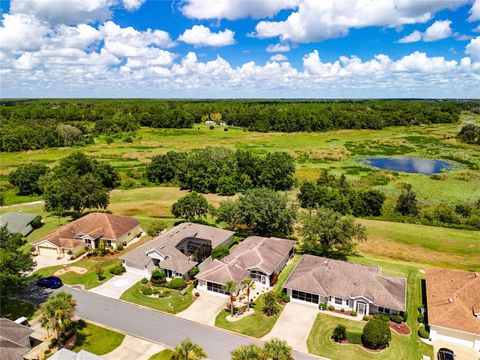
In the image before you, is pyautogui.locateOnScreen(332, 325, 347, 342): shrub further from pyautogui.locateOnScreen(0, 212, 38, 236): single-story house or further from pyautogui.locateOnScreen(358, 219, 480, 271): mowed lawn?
pyautogui.locateOnScreen(0, 212, 38, 236): single-story house

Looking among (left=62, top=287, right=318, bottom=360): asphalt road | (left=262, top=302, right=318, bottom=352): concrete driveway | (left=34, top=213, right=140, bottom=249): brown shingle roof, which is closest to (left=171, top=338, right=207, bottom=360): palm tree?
(left=62, top=287, right=318, bottom=360): asphalt road

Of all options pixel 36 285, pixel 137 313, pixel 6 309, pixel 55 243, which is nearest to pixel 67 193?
pixel 55 243

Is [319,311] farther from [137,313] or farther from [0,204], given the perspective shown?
[0,204]

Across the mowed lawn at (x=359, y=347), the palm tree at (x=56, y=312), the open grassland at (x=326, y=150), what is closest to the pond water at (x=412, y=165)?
the open grassland at (x=326, y=150)

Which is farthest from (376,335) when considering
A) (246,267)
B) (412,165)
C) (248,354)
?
(412,165)

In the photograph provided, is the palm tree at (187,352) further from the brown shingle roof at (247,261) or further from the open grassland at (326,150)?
the open grassland at (326,150)

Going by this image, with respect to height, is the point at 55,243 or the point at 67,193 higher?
the point at 67,193

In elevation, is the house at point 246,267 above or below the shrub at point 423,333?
above
